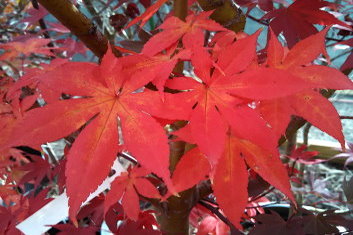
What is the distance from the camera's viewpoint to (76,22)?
0.41m

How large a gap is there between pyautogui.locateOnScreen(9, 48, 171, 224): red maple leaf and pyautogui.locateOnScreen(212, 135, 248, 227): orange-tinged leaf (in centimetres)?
9

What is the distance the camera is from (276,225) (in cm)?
54

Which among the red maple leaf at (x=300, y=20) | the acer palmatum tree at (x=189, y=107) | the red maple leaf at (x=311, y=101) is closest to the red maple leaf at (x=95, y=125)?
the acer palmatum tree at (x=189, y=107)

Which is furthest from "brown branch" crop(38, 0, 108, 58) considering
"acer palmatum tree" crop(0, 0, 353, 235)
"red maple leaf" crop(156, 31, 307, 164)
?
"red maple leaf" crop(156, 31, 307, 164)

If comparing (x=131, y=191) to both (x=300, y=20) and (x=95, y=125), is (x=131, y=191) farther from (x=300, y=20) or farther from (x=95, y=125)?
(x=300, y=20)

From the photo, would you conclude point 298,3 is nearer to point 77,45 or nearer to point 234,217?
point 234,217

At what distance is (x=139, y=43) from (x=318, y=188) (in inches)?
27.3

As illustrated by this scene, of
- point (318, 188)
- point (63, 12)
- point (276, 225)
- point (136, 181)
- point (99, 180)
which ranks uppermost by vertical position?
point (63, 12)

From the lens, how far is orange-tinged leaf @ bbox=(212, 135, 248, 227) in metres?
0.35

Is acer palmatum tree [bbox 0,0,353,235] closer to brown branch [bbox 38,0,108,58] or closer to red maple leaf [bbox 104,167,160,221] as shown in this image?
brown branch [bbox 38,0,108,58]

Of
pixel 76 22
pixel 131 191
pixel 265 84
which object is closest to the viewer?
pixel 265 84

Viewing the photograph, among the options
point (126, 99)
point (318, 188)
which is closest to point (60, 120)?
point (126, 99)

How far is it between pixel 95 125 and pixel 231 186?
0.50 feet

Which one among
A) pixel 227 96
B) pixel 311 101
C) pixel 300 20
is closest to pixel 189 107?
pixel 227 96
